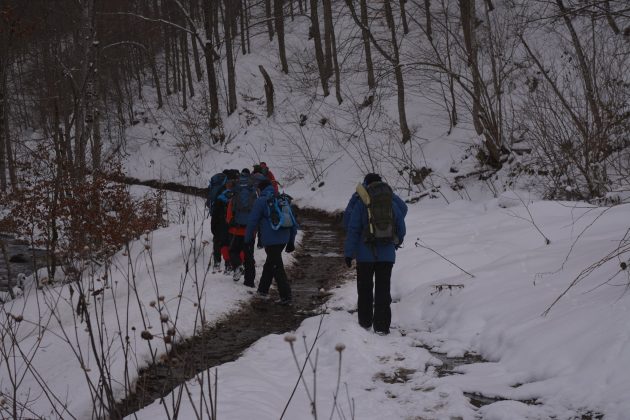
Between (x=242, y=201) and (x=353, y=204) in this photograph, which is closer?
(x=353, y=204)

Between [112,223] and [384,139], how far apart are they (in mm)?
13952

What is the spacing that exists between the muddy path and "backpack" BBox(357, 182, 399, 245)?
914 mm

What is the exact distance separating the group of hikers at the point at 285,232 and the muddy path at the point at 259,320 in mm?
430

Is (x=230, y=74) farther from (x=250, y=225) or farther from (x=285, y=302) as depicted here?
(x=285, y=302)

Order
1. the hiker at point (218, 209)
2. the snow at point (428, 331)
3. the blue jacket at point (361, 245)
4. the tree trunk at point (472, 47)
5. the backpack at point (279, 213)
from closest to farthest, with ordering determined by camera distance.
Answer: the snow at point (428, 331)
the blue jacket at point (361, 245)
the backpack at point (279, 213)
the hiker at point (218, 209)
the tree trunk at point (472, 47)

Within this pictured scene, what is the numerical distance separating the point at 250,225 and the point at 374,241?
233 centimetres

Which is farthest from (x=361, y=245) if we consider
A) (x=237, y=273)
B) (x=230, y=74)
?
(x=230, y=74)

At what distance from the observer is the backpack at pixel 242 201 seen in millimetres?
8477

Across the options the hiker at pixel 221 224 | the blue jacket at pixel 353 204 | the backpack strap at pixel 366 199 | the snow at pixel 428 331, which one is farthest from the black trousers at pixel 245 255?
the backpack strap at pixel 366 199

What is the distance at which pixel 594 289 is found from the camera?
521 cm

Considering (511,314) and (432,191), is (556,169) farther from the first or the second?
(511,314)

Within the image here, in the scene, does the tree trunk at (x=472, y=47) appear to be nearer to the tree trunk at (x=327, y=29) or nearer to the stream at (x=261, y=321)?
the stream at (x=261, y=321)

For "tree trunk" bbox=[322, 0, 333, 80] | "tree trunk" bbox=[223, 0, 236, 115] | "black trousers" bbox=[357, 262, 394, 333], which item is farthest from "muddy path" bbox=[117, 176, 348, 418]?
"tree trunk" bbox=[223, 0, 236, 115]

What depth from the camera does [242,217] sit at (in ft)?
27.8
